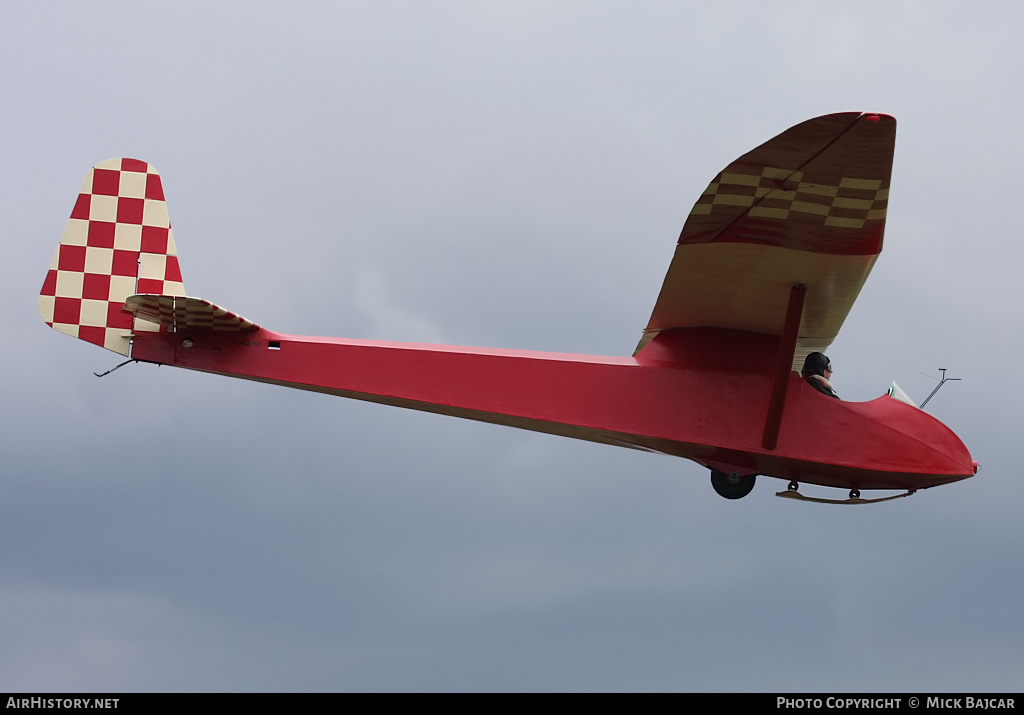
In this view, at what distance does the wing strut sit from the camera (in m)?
9.33

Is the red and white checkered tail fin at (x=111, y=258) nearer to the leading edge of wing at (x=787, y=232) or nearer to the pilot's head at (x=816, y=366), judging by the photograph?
the leading edge of wing at (x=787, y=232)

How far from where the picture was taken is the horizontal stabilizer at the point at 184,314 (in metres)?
8.94

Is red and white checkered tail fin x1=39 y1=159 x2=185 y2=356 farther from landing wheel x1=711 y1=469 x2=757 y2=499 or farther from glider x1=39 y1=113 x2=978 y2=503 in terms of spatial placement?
landing wheel x1=711 y1=469 x2=757 y2=499

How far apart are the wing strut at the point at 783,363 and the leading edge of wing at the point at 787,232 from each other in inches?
5.1

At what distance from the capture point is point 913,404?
10.4 meters

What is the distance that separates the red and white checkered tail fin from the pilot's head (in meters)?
6.00

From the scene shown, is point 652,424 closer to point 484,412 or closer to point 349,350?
point 484,412

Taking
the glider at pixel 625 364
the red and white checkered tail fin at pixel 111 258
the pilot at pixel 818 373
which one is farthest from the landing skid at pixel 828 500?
the red and white checkered tail fin at pixel 111 258

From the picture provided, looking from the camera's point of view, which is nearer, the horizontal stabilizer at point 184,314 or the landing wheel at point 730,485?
the horizontal stabilizer at point 184,314

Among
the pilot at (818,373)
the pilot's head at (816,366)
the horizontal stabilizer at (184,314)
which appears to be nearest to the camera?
the horizontal stabilizer at (184,314)

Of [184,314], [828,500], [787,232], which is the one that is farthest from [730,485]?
[184,314]

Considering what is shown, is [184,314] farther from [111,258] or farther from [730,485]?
[730,485]

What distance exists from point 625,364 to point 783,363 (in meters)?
1.43

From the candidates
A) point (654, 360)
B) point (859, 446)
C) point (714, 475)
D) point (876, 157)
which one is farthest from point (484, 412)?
point (876, 157)
